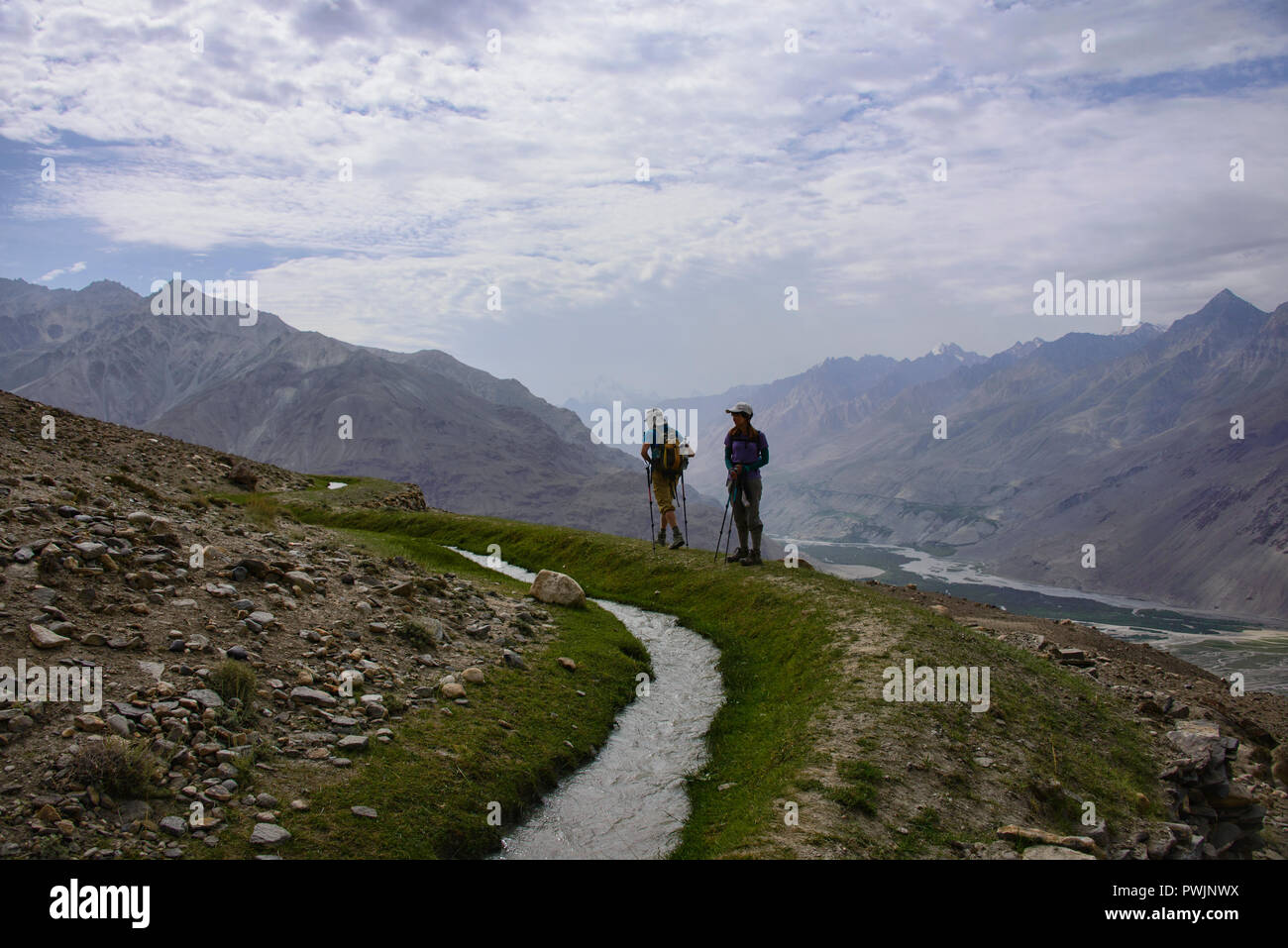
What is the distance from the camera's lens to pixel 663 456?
35.2 m

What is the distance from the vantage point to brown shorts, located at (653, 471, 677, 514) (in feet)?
119

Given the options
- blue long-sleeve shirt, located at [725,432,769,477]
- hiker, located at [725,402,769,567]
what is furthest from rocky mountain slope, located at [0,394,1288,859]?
blue long-sleeve shirt, located at [725,432,769,477]

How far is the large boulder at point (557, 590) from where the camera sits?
1217 inches

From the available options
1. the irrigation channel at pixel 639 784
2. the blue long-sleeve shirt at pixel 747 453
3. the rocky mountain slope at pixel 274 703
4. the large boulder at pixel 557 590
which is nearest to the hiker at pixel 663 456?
the blue long-sleeve shirt at pixel 747 453

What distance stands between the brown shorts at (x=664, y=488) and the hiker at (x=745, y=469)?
4.98 meters

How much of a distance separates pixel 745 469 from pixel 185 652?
Result: 20742mm

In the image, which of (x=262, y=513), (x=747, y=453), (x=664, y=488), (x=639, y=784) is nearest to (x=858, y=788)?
(x=639, y=784)

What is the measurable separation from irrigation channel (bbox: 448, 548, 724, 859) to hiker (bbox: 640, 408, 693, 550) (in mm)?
11469

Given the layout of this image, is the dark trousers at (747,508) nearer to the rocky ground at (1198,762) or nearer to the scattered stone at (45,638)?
the rocky ground at (1198,762)

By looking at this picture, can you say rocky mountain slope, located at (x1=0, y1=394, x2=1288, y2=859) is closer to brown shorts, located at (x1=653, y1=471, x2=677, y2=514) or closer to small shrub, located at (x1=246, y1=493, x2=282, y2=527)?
small shrub, located at (x1=246, y1=493, x2=282, y2=527)
